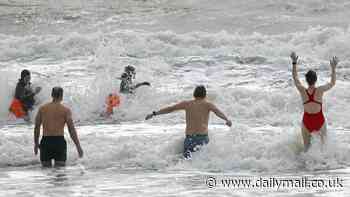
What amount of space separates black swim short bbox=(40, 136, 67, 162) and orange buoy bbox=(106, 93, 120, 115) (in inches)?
230

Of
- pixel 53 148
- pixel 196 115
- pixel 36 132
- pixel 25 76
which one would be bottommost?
pixel 53 148

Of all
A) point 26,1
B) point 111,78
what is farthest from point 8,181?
point 26,1

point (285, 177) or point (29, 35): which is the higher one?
point (29, 35)

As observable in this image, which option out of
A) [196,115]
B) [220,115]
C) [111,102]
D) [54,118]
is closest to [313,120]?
[220,115]

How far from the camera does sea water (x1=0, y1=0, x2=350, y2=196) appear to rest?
396 inches

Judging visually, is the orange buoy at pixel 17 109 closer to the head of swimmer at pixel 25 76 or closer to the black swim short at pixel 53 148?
the head of swimmer at pixel 25 76

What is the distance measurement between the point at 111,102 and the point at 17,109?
201cm

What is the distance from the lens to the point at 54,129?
10.5 metres

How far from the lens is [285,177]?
31.8ft

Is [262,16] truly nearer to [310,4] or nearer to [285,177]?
[310,4]

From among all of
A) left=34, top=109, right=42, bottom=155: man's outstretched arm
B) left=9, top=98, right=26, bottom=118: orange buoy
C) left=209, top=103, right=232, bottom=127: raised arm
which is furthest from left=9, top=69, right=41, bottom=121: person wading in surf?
left=209, top=103, right=232, bottom=127: raised arm

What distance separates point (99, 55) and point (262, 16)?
29.1 feet

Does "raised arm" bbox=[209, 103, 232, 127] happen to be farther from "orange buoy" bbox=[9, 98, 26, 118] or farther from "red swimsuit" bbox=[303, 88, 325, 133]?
"orange buoy" bbox=[9, 98, 26, 118]

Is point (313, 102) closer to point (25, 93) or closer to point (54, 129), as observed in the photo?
point (54, 129)
